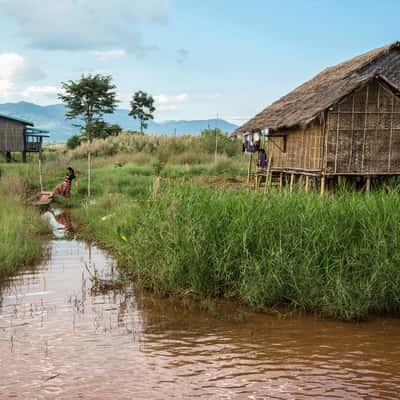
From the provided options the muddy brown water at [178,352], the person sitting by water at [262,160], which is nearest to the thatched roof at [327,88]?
the person sitting by water at [262,160]

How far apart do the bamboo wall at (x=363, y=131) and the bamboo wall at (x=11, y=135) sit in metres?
26.6

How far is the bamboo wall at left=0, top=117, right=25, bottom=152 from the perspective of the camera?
1298 inches

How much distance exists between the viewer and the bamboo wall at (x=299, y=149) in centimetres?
1246

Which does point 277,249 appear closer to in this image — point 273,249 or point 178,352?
point 273,249

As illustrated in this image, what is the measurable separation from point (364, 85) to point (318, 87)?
3.71 meters

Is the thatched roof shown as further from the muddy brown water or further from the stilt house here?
the stilt house

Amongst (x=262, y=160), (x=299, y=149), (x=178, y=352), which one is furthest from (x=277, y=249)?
(x=262, y=160)

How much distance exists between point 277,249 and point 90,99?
142 ft

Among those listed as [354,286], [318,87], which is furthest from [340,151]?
[354,286]

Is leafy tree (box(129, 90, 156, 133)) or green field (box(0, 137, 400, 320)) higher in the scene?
leafy tree (box(129, 90, 156, 133))

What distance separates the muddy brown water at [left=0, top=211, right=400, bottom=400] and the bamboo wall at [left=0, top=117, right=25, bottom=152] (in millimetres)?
28901

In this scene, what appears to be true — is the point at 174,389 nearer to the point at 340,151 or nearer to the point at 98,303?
the point at 98,303

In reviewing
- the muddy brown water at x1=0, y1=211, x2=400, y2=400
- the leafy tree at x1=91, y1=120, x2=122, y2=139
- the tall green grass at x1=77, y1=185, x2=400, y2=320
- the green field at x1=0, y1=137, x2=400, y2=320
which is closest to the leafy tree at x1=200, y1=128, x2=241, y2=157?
the leafy tree at x1=91, y1=120, x2=122, y2=139

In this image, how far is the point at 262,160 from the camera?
17234 mm
